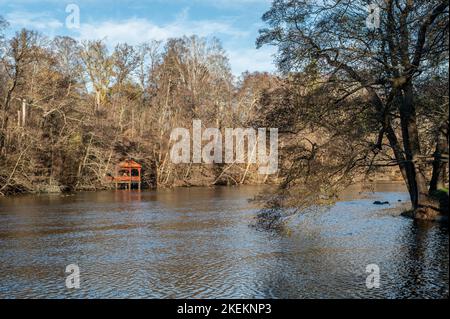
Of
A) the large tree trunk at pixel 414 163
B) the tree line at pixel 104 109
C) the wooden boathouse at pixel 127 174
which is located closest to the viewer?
the large tree trunk at pixel 414 163

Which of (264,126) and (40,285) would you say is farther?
(264,126)

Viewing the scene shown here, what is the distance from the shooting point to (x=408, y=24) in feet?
38.5

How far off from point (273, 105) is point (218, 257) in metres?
4.35

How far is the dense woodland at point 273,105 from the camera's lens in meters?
12.2

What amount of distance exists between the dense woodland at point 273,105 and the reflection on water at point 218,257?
5.72ft

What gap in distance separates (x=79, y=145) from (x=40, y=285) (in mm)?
30959

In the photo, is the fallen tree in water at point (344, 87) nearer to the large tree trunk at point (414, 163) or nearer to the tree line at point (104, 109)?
the large tree trunk at point (414, 163)

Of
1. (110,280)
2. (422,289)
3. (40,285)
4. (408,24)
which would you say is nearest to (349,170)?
(408,24)

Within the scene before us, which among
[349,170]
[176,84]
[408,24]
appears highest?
[176,84]

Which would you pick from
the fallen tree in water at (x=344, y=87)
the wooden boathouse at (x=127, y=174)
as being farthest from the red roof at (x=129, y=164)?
the fallen tree in water at (x=344, y=87)
